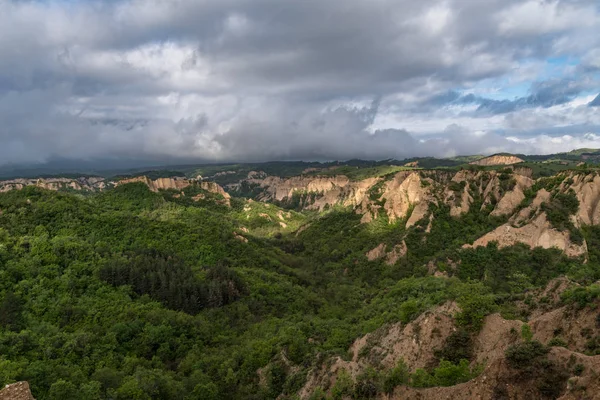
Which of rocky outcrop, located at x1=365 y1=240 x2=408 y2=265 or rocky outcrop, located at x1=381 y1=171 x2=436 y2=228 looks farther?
rocky outcrop, located at x1=381 y1=171 x2=436 y2=228

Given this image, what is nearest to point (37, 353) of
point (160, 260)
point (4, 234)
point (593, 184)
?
point (160, 260)

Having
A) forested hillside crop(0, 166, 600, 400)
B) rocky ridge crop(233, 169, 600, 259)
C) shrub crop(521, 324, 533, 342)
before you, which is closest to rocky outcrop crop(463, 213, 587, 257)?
rocky ridge crop(233, 169, 600, 259)

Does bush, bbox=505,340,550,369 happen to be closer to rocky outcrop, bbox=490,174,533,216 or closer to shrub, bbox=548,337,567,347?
shrub, bbox=548,337,567,347

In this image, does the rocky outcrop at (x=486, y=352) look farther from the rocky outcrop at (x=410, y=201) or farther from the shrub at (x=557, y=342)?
the rocky outcrop at (x=410, y=201)

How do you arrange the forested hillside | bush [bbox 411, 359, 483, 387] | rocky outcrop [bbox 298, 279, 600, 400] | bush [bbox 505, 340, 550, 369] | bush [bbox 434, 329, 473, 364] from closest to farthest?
rocky outcrop [bbox 298, 279, 600, 400]
bush [bbox 505, 340, 550, 369]
bush [bbox 411, 359, 483, 387]
the forested hillside
bush [bbox 434, 329, 473, 364]

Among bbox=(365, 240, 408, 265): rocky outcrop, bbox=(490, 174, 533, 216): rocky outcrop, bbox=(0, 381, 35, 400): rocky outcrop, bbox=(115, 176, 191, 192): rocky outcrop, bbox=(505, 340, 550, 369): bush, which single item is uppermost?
bbox=(115, 176, 191, 192): rocky outcrop

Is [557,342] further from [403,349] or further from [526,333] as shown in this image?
[403,349]

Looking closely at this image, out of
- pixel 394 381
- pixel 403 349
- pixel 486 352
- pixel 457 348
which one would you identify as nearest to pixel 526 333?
pixel 486 352

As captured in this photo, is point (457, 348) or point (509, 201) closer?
point (457, 348)

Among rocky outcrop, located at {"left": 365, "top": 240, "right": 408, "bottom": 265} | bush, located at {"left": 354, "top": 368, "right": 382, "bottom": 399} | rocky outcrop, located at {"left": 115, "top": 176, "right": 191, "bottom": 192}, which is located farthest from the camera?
rocky outcrop, located at {"left": 115, "top": 176, "right": 191, "bottom": 192}
